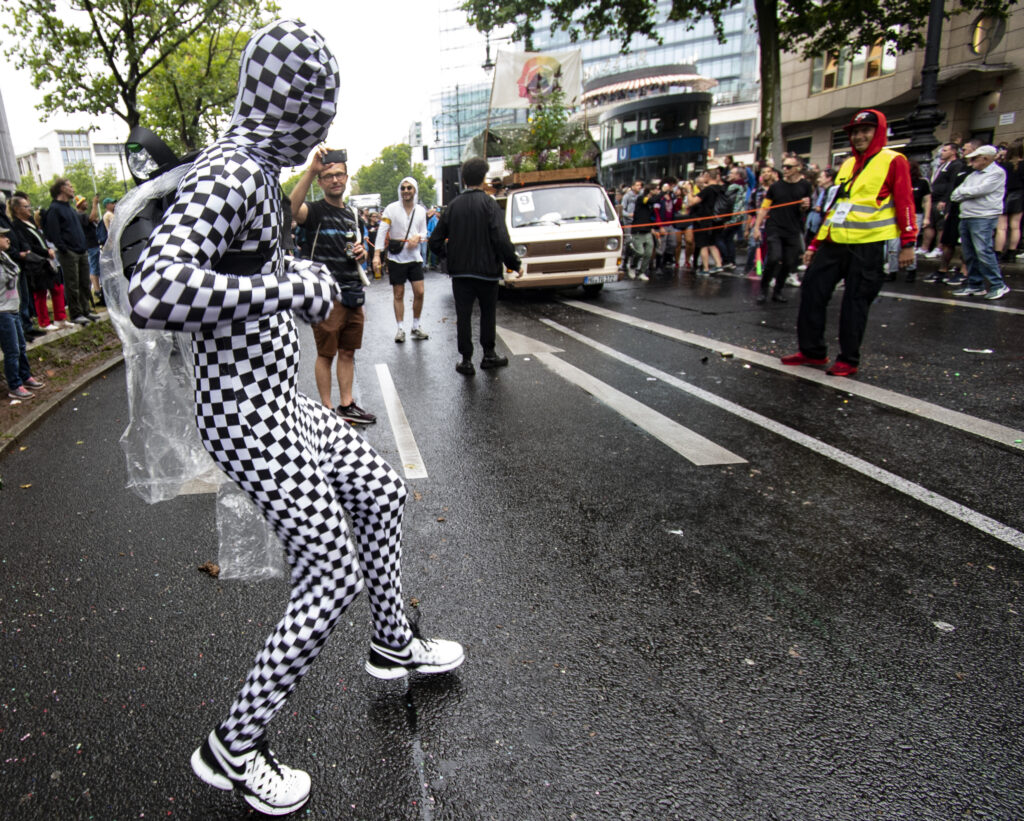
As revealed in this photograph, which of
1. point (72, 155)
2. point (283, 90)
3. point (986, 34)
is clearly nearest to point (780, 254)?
point (283, 90)

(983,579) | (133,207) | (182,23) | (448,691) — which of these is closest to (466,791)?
(448,691)

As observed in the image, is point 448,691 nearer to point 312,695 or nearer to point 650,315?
point 312,695

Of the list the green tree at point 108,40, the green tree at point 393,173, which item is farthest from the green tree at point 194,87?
the green tree at point 393,173

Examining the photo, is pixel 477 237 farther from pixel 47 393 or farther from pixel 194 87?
pixel 194 87

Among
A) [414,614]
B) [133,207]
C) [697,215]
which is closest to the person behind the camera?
[133,207]

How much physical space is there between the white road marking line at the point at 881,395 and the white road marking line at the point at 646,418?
5.44 ft

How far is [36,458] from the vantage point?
521 cm

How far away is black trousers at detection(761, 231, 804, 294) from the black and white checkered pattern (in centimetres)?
1002

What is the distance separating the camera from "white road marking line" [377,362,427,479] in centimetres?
455

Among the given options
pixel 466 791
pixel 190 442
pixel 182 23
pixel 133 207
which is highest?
pixel 182 23

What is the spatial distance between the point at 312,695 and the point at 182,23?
20.9m

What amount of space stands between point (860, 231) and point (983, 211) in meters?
4.70

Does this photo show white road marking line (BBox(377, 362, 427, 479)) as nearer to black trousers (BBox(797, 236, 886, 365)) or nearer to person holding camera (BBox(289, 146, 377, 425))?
person holding camera (BBox(289, 146, 377, 425))

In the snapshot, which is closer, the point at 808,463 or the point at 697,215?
the point at 808,463
